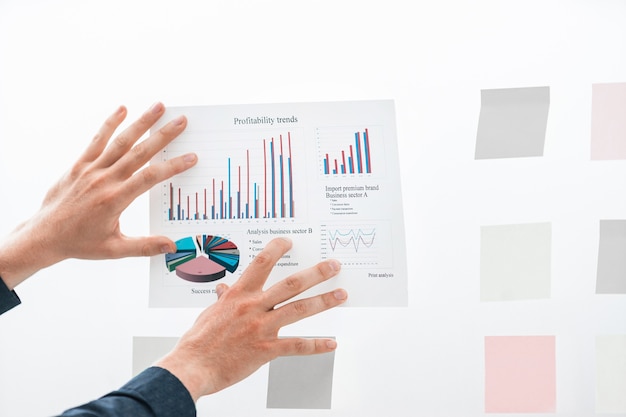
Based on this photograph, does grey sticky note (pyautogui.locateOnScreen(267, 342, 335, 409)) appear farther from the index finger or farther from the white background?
the index finger

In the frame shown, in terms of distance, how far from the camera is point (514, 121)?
1.10m

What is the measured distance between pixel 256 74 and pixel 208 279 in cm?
44

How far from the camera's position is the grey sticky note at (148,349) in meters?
1.17

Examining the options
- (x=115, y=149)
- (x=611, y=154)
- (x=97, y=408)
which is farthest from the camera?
(x=611, y=154)

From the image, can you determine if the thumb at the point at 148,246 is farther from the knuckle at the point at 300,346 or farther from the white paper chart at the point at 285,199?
the knuckle at the point at 300,346

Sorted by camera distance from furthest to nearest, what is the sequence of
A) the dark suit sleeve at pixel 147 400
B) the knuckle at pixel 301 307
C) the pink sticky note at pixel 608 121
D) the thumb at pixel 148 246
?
the pink sticky note at pixel 608 121
the thumb at pixel 148 246
the knuckle at pixel 301 307
the dark suit sleeve at pixel 147 400

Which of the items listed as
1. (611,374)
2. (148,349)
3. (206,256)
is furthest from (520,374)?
(148,349)

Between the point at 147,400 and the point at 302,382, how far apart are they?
1.67ft

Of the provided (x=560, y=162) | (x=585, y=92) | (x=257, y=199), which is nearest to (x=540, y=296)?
(x=560, y=162)

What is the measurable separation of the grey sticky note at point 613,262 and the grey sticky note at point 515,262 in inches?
4.0

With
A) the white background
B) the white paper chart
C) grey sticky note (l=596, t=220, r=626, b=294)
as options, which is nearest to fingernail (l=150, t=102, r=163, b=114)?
the white paper chart

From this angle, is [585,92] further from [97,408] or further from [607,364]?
[97,408]

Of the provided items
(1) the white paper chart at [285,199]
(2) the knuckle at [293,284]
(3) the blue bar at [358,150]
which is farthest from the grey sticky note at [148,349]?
(3) the blue bar at [358,150]

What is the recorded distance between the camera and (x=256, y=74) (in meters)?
1.16
